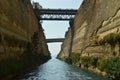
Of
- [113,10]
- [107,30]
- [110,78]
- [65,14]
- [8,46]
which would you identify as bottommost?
[110,78]

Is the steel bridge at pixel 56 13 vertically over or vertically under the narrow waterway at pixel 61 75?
over

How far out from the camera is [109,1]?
26.5m

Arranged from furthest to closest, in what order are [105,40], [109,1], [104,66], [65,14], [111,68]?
[65,14] → [109,1] → [105,40] → [104,66] → [111,68]

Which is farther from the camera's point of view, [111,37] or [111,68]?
[111,37]

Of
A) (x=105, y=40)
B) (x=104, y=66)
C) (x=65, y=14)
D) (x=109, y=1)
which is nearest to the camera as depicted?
(x=104, y=66)

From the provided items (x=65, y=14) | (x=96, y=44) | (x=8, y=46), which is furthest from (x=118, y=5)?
(x=65, y=14)

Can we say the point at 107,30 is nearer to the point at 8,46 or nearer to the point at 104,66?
the point at 104,66

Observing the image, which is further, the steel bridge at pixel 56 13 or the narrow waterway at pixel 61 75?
the steel bridge at pixel 56 13

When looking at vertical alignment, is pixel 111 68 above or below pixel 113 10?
below

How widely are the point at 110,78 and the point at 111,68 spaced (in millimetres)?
773

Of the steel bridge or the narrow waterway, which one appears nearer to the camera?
the narrow waterway

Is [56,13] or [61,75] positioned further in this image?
[56,13]

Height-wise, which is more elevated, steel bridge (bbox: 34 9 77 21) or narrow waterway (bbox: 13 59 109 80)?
steel bridge (bbox: 34 9 77 21)

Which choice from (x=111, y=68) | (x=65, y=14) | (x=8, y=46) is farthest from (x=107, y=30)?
(x=65, y=14)
